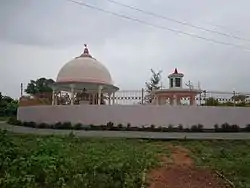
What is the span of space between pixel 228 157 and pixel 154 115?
33.5 feet

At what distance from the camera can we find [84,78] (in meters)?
26.5

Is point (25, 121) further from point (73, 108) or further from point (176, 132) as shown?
point (176, 132)

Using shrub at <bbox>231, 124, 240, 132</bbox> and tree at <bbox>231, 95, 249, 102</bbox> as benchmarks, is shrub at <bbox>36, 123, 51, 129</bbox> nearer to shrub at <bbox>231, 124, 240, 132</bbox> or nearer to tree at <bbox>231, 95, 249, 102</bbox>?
shrub at <bbox>231, 124, 240, 132</bbox>

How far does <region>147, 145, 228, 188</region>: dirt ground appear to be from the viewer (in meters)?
8.78

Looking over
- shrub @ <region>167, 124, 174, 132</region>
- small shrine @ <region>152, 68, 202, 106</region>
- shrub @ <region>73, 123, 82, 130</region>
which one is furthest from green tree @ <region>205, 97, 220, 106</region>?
shrub @ <region>73, 123, 82, 130</region>

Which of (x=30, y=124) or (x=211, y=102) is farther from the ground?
(x=211, y=102)

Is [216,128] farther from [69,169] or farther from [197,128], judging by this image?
[69,169]

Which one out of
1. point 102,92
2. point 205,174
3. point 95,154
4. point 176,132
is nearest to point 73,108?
point 102,92

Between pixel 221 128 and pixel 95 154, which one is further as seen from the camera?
pixel 221 128

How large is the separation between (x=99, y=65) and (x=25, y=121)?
6.77 metres

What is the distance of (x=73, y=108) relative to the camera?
80.8 feet

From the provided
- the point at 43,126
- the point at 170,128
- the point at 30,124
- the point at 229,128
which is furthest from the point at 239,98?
the point at 30,124

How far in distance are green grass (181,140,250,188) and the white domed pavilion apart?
1154 centimetres

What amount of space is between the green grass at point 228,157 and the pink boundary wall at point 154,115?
5990 millimetres
